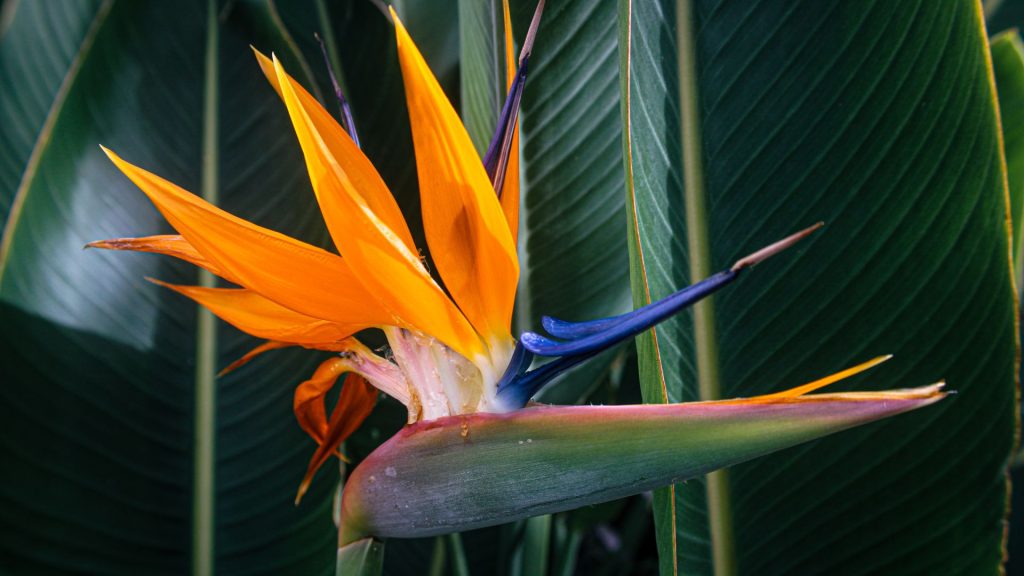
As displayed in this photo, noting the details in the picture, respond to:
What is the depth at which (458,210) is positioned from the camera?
0.40 m

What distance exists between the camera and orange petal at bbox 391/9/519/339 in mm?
370

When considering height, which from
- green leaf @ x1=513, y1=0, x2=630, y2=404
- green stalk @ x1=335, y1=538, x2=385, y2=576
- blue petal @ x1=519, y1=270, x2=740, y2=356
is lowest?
green stalk @ x1=335, y1=538, x2=385, y2=576

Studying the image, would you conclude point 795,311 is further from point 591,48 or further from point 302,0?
point 302,0

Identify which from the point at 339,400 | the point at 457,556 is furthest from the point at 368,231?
the point at 457,556

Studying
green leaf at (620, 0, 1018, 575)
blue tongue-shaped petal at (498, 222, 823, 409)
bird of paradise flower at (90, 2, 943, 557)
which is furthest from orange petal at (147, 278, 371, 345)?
green leaf at (620, 0, 1018, 575)

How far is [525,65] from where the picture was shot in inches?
16.0

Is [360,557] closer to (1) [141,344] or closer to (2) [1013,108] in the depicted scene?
(1) [141,344]

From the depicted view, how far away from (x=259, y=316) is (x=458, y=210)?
164 millimetres

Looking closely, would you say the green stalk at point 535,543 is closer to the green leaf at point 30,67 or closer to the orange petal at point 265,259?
the orange petal at point 265,259

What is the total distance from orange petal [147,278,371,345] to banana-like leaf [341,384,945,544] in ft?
0.31

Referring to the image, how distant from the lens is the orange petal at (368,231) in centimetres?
37

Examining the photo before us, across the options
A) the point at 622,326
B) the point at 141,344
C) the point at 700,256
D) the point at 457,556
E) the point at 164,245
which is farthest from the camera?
the point at 457,556

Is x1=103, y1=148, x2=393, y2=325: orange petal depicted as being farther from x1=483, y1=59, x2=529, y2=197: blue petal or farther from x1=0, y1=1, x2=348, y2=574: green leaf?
x1=0, y1=1, x2=348, y2=574: green leaf

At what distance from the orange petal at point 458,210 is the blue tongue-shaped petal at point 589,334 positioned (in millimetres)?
39
